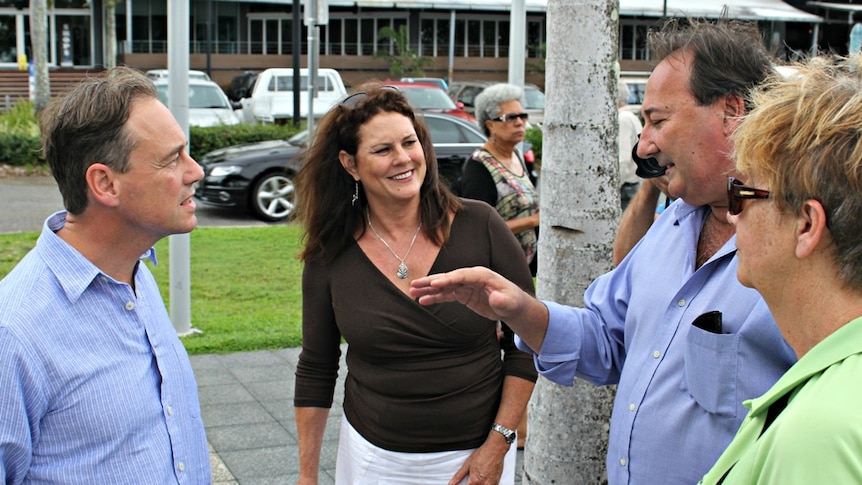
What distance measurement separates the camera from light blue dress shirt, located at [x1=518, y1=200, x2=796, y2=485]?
2.12 metres

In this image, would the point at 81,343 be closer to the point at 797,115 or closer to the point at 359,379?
the point at 359,379

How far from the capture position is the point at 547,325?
253cm

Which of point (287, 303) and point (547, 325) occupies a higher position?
point (547, 325)

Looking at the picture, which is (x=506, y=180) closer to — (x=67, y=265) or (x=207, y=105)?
(x=67, y=265)

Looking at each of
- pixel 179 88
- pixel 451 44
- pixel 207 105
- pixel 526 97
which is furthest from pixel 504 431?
pixel 451 44

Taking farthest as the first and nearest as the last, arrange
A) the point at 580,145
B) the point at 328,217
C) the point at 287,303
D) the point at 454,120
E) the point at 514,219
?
the point at 454,120, the point at 287,303, the point at 514,219, the point at 580,145, the point at 328,217

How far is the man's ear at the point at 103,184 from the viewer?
2.34 meters

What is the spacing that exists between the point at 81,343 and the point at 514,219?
3276mm

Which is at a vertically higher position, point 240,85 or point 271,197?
point 240,85

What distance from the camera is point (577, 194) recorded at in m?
3.62

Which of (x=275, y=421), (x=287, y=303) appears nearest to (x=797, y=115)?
(x=275, y=421)

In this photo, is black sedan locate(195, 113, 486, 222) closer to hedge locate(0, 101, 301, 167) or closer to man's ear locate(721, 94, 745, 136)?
hedge locate(0, 101, 301, 167)

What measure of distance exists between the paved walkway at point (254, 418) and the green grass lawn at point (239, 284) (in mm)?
268

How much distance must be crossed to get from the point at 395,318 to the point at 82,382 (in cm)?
117
